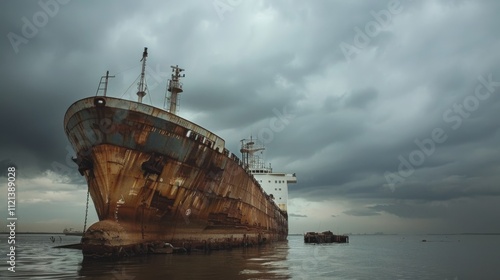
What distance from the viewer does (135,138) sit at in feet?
46.3

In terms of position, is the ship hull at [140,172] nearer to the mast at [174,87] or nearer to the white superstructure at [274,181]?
the mast at [174,87]

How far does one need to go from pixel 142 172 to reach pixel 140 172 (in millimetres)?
80

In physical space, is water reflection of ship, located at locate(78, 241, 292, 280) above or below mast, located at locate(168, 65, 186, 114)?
below

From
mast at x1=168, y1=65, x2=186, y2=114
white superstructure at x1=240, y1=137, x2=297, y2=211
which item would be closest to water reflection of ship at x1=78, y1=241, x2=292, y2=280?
mast at x1=168, y1=65, x2=186, y2=114

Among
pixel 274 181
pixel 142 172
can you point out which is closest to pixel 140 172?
→ pixel 142 172

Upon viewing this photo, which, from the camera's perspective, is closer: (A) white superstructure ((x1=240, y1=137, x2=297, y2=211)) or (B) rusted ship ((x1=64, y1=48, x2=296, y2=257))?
(B) rusted ship ((x1=64, y1=48, x2=296, y2=257))

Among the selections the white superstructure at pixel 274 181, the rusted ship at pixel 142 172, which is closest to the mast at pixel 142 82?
the rusted ship at pixel 142 172

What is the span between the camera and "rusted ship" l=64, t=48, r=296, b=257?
13.8 meters

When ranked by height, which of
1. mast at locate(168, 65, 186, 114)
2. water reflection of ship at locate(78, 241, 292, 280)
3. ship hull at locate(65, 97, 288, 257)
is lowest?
water reflection of ship at locate(78, 241, 292, 280)

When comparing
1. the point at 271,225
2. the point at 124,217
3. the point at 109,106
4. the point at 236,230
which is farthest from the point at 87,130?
the point at 271,225

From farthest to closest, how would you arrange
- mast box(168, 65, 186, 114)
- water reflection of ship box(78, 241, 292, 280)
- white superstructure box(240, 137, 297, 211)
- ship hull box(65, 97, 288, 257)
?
white superstructure box(240, 137, 297, 211)
mast box(168, 65, 186, 114)
ship hull box(65, 97, 288, 257)
water reflection of ship box(78, 241, 292, 280)

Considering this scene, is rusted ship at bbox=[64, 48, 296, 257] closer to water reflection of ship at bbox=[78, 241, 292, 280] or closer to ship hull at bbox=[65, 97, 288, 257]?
ship hull at bbox=[65, 97, 288, 257]

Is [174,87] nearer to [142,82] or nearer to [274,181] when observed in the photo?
[142,82]

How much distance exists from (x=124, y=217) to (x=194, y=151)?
407 centimetres
